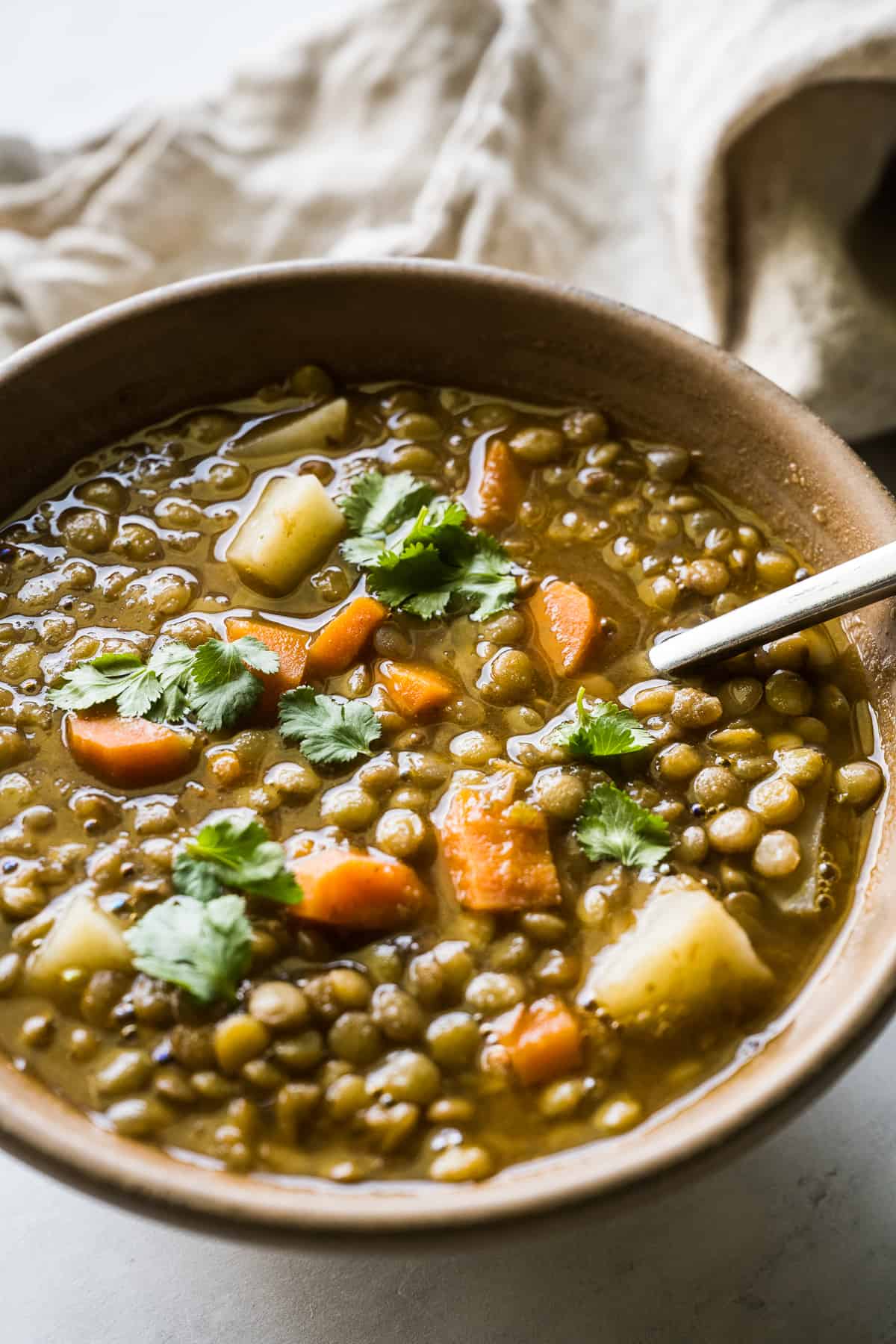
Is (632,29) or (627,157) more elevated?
(632,29)

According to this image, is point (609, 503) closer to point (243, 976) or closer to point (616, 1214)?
point (243, 976)

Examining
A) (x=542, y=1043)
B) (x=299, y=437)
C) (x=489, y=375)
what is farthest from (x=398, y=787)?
(x=489, y=375)

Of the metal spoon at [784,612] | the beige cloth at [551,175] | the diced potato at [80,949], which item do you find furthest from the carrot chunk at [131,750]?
the beige cloth at [551,175]

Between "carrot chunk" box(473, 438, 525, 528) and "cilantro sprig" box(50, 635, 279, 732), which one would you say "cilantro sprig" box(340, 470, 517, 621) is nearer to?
"carrot chunk" box(473, 438, 525, 528)

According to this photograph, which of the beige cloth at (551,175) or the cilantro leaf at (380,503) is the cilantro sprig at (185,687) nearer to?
the cilantro leaf at (380,503)

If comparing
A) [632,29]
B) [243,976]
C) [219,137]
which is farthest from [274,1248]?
[632,29]

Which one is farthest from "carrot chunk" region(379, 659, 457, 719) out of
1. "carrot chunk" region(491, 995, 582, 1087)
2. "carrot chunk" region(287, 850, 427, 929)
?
"carrot chunk" region(491, 995, 582, 1087)

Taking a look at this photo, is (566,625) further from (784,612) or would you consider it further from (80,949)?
(80,949)
